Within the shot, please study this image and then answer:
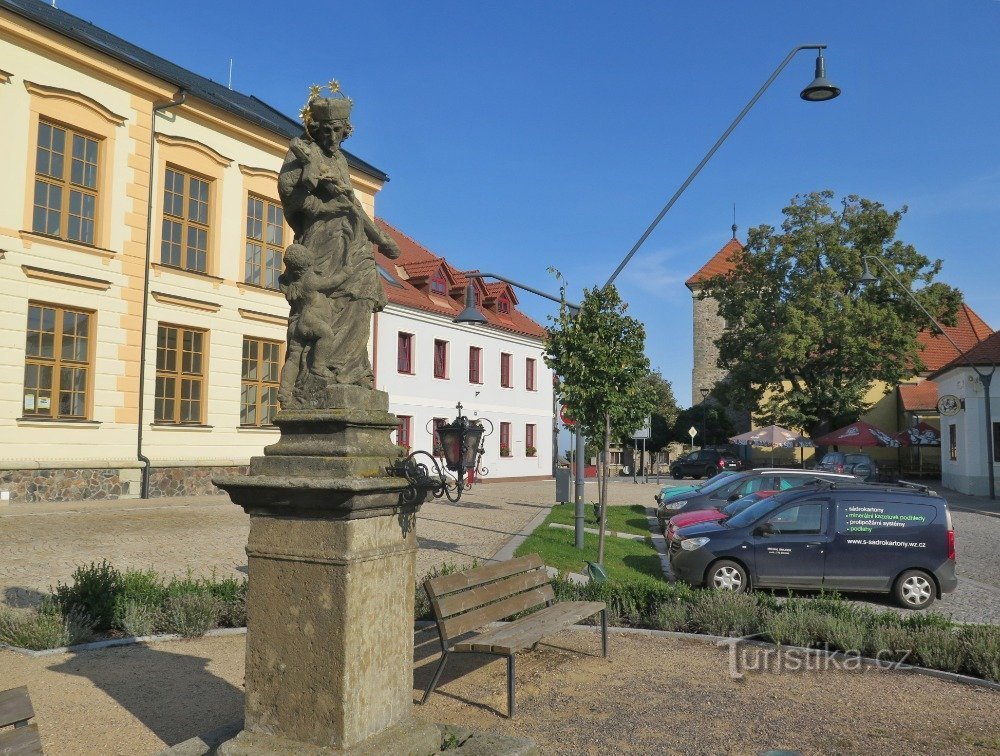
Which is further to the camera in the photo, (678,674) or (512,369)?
(512,369)

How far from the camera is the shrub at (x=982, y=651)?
655 centimetres

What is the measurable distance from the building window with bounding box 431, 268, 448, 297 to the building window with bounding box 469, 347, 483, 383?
112 inches

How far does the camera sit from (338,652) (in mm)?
4062

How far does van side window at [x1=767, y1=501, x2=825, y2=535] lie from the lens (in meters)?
11.0

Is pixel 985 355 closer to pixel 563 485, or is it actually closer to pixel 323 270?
pixel 563 485

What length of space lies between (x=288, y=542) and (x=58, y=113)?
18.5 metres

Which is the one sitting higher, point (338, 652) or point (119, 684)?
point (338, 652)

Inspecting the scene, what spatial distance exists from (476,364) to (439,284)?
3.89m

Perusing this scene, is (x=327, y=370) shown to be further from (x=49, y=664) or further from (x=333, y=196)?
(x=49, y=664)

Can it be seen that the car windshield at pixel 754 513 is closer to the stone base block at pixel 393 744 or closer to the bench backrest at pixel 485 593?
the bench backrest at pixel 485 593

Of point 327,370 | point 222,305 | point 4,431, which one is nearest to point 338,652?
point 327,370

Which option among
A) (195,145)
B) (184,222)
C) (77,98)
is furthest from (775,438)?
(77,98)

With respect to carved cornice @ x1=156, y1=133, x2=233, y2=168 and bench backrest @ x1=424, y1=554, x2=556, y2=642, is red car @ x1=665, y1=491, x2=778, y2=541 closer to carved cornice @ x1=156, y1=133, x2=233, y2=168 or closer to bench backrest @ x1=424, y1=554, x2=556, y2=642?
bench backrest @ x1=424, y1=554, x2=556, y2=642

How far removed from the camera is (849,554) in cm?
1081
